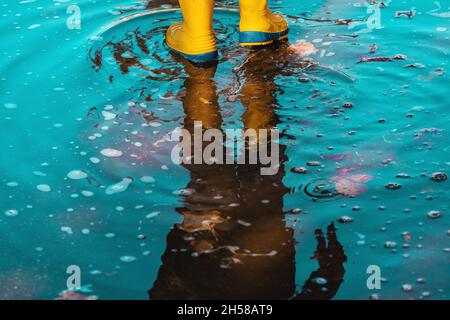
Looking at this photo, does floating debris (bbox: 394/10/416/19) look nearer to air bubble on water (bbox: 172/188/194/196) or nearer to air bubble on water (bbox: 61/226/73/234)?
air bubble on water (bbox: 172/188/194/196)

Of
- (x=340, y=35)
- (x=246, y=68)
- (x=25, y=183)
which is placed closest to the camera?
(x=25, y=183)

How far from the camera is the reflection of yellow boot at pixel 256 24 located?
4934 mm

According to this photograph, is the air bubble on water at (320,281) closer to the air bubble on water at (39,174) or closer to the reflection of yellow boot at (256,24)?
the air bubble on water at (39,174)

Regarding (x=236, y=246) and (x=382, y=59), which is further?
(x=382, y=59)

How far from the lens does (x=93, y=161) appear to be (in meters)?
3.74

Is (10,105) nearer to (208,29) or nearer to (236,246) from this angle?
(208,29)

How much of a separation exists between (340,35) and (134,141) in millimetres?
2140

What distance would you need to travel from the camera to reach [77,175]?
3617 mm

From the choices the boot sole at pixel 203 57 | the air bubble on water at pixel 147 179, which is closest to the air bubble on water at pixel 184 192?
the air bubble on water at pixel 147 179

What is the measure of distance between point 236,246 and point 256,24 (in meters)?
2.38

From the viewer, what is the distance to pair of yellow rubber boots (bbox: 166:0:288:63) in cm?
480

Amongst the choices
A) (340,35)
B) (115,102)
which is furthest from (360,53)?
(115,102)

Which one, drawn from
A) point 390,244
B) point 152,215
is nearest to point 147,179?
point 152,215
